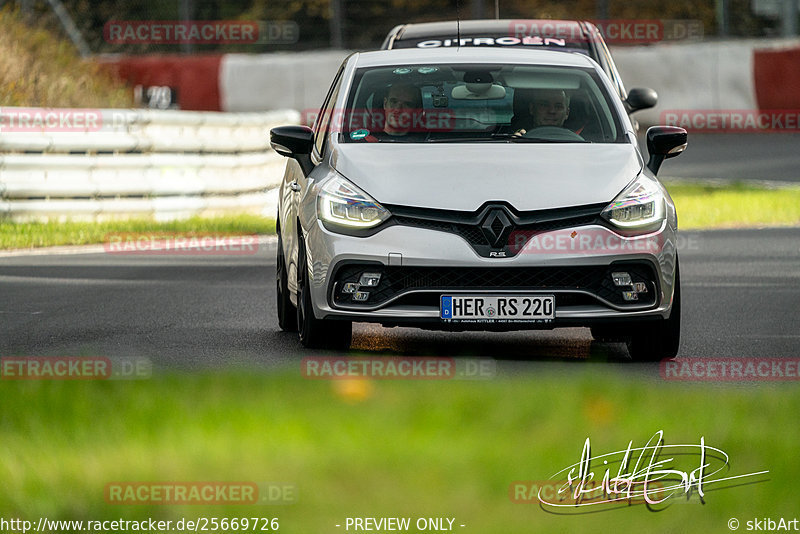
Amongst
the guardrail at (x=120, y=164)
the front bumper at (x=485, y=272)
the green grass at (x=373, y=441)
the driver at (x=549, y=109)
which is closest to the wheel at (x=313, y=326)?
the front bumper at (x=485, y=272)

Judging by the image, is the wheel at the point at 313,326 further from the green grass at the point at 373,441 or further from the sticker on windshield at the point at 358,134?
the green grass at the point at 373,441

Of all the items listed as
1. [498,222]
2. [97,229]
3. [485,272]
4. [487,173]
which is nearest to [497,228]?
[498,222]

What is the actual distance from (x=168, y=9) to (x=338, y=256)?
23923 mm

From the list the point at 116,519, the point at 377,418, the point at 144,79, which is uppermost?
the point at 116,519

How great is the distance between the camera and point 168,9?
32.1m

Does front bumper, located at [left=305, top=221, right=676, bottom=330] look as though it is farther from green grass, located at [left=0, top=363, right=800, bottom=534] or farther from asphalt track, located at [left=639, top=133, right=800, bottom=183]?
asphalt track, located at [left=639, top=133, right=800, bottom=183]

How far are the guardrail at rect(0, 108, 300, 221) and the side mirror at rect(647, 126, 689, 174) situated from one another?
888 cm

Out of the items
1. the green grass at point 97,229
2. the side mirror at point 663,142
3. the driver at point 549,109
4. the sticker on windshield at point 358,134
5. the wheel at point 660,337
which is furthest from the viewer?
the green grass at point 97,229

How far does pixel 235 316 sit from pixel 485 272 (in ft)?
9.89

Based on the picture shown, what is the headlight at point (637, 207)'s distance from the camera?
8.91 metres

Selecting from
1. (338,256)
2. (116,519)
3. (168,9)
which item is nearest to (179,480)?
(116,519)

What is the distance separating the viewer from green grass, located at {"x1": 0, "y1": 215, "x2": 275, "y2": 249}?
16.5 metres

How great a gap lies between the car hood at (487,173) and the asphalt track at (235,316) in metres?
0.88

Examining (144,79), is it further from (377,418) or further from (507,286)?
(377,418)
